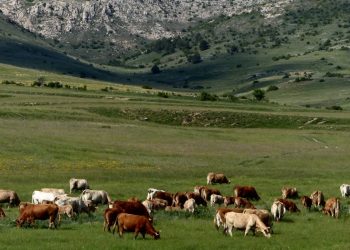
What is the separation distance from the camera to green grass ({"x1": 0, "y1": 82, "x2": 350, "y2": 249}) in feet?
92.0

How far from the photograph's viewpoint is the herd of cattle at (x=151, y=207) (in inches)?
1145

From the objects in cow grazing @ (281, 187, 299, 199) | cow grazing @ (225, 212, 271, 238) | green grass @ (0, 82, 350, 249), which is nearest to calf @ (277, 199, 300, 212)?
green grass @ (0, 82, 350, 249)

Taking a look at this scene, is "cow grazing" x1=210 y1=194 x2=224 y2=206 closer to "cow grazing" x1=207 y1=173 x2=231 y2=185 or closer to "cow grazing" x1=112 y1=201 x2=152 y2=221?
"cow grazing" x1=112 y1=201 x2=152 y2=221

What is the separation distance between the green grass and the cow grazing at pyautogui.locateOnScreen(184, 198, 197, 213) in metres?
0.53

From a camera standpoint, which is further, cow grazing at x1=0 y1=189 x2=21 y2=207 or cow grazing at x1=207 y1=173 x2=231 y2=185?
cow grazing at x1=207 y1=173 x2=231 y2=185

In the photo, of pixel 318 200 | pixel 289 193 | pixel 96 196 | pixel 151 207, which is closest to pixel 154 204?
pixel 151 207

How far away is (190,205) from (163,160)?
2844cm

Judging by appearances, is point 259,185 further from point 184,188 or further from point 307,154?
point 307,154

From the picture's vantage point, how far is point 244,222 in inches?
1153

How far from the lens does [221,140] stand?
85.4 metres

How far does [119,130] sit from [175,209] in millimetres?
53416

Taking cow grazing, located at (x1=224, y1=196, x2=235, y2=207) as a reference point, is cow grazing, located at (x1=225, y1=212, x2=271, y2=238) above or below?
above

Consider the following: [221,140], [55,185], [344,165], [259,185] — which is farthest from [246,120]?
[55,185]

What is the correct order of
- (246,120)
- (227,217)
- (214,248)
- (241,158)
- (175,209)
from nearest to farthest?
(214,248) < (227,217) < (175,209) < (241,158) < (246,120)
